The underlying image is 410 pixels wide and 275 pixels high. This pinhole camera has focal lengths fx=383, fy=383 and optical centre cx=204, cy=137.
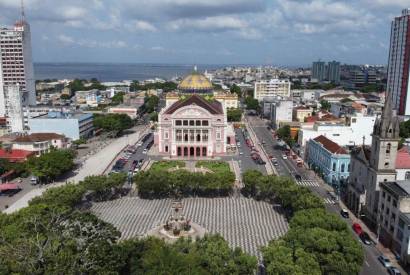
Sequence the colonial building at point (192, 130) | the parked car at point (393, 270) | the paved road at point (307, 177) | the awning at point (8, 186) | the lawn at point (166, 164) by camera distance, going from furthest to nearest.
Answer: the colonial building at point (192, 130), the lawn at point (166, 164), the awning at point (8, 186), the paved road at point (307, 177), the parked car at point (393, 270)

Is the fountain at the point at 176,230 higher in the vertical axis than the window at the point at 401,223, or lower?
lower

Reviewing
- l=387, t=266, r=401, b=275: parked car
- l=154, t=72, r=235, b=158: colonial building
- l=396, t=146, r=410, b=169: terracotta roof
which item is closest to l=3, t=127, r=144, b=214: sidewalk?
l=154, t=72, r=235, b=158: colonial building

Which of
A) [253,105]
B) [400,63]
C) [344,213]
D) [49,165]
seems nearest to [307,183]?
[344,213]

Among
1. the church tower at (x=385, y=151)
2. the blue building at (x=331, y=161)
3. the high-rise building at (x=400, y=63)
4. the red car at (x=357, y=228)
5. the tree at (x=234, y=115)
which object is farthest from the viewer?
the tree at (x=234, y=115)

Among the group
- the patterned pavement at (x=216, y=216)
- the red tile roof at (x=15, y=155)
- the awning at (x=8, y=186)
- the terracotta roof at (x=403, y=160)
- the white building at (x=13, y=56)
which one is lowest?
the patterned pavement at (x=216, y=216)

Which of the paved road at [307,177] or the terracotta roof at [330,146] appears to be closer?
the paved road at [307,177]

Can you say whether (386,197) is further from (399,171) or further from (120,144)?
(120,144)

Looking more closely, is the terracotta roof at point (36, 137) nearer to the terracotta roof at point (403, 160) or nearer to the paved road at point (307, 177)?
the paved road at point (307, 177)

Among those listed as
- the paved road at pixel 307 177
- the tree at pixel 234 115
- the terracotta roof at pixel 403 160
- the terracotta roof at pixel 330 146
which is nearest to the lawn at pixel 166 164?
the paved road at pixel 307 177

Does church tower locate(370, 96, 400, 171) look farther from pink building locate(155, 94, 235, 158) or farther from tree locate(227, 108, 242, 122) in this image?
tree locate(227, 108, 242, 122)
